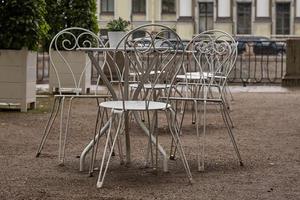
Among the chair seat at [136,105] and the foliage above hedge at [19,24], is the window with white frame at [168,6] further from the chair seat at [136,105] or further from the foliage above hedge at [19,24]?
the chair seat at [136,105]

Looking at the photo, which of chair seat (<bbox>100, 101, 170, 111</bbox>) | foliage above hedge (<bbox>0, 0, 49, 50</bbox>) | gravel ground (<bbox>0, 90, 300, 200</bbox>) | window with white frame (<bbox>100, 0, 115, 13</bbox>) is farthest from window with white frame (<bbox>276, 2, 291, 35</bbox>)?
chair seat (<bbox>100, 101, 170, 111</bbox>)

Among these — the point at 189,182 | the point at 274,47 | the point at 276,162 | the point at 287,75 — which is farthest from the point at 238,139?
the point at 274,47

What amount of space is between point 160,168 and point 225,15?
56079 millimetres

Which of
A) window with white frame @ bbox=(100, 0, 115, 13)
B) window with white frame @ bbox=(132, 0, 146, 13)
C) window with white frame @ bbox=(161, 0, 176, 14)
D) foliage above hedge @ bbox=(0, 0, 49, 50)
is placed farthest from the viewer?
window with white frame @ bbox=(100, 0, 115, 13)

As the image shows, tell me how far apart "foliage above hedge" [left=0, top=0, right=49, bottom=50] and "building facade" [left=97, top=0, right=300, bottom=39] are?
4909 centimetres

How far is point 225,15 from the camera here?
61688 millimetres

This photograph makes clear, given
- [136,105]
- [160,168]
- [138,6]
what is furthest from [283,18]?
[136,105]

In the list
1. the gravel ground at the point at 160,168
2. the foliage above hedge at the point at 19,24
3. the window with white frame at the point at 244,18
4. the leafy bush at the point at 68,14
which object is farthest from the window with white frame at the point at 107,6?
the gravel ground at the point at 160,168

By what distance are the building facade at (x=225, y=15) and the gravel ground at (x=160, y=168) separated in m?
51.3

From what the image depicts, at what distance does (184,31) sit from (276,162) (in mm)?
55685

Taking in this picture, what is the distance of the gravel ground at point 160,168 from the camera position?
545 cm

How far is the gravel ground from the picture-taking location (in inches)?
215

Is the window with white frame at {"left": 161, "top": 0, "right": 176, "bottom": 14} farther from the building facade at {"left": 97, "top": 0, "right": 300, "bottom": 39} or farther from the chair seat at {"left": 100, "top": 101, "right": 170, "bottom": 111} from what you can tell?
the chair seat at {"left": 100, "top": 101, "right": 170, "bottom": 111}

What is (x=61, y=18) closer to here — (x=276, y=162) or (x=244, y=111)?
(x=244, y=111)
